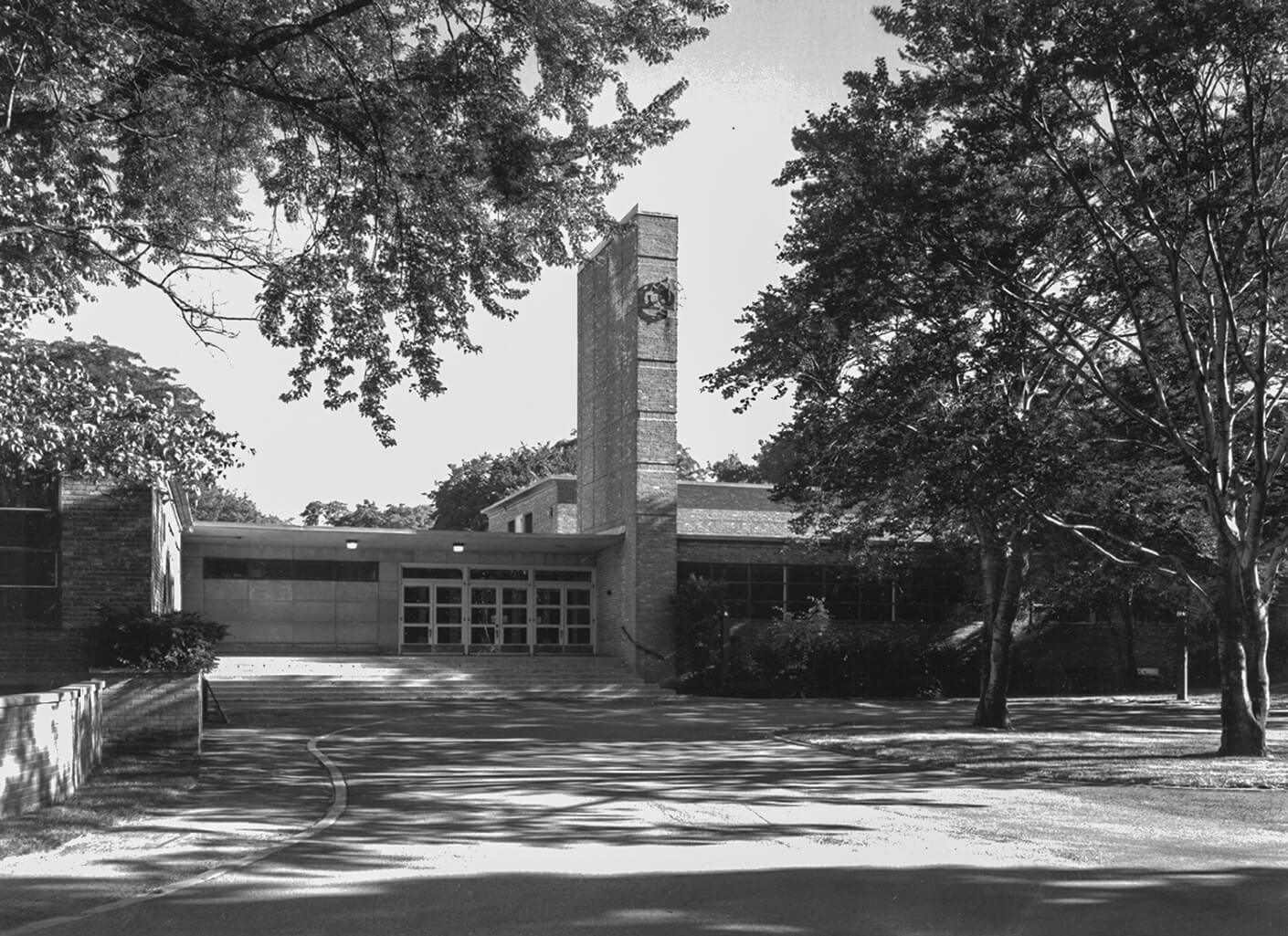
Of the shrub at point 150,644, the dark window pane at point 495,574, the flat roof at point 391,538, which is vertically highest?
the flat roof at point 391,538

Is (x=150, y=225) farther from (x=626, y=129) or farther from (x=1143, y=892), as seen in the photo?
(x=1143, y=892)

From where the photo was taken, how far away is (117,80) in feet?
38.2

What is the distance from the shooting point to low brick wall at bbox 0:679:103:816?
35.8 feet

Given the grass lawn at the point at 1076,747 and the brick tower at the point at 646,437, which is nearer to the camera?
the grass lawn at the point at 1076,747

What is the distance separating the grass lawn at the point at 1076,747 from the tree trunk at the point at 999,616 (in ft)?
1.88

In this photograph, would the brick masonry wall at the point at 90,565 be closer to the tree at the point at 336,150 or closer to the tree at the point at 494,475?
the tree at the point at 336,150

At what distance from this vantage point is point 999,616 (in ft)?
73.0

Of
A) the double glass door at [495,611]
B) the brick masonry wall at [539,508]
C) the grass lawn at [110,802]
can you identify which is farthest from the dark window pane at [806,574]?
the grass lawn at [110,802]

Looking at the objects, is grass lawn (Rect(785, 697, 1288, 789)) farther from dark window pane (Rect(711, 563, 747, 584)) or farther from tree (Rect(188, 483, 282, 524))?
tree (Rect(188, 483, 282, 524))

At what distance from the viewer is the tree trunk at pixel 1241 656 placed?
17.4m

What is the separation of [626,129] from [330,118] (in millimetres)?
2963

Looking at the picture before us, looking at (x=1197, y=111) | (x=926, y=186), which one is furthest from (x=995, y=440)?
(x=1197, y=111)

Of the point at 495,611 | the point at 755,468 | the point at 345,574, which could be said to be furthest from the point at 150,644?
the point at 755,468

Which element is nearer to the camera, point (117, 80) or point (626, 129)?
point (117, 80)
